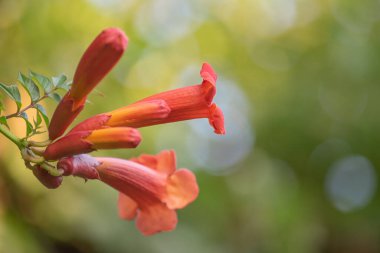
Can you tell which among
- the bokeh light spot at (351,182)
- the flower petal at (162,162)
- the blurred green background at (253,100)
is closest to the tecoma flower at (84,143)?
the flower petal at (162,162)

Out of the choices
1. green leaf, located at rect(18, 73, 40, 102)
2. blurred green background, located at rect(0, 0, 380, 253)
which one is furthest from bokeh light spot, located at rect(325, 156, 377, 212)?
green leaf, located at rect(18, 73, 40, 102)

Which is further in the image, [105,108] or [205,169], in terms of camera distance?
[205,169]

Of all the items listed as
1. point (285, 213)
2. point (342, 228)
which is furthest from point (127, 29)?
point (342, 228)

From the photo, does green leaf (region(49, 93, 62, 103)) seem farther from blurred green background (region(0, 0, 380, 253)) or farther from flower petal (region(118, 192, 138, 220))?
blurred green background (region(0, 0, 380, 253))

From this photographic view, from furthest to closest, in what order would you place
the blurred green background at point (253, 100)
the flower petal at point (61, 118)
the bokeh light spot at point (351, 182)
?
the bokeh light spot at point (351, 182), the blurred green background at point (253, 100), the flower petal at point (61, 118)

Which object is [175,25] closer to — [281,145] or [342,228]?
[281,145]

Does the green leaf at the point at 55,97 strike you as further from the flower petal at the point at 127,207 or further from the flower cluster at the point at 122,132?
the flower petal at the point at 127,207

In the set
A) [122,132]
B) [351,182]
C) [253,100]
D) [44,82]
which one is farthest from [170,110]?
[351,182]
